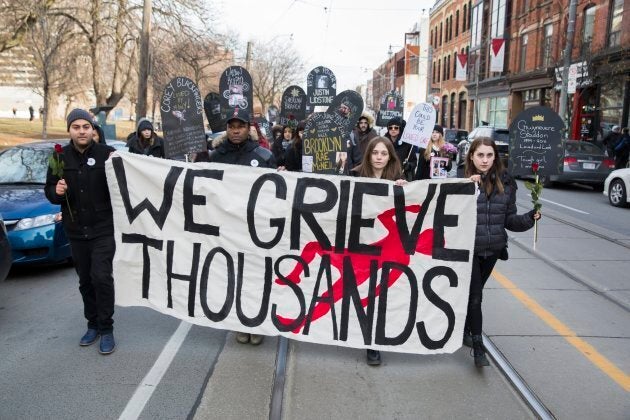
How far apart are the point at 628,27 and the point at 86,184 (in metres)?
23.7

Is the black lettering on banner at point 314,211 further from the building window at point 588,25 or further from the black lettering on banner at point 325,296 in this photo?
the building window at point 588,25

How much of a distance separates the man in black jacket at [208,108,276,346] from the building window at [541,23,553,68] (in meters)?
27.4

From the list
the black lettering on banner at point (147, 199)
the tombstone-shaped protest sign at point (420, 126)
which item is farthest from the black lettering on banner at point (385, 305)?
the tombstone-shaped protest sign at point (420, 126)

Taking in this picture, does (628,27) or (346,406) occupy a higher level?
(628,27)

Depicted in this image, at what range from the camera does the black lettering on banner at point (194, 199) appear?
14.4 feet

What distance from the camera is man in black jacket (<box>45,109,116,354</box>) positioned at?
4348 millimetres

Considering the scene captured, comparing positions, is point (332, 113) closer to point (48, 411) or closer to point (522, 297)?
point (522, 297)

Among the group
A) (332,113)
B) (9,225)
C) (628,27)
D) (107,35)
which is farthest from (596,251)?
(107,35)

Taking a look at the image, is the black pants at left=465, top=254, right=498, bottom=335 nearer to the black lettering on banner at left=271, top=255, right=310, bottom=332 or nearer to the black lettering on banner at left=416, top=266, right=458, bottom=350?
the black lettering on banner at left=416, top=266, right=458, bottom=350

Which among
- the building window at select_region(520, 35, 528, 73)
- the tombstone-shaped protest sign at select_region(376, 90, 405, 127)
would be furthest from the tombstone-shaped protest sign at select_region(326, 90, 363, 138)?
the building window at select_region(520, 35, 528, 73)

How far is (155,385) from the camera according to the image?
378 centimetres

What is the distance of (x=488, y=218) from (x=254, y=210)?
5.87 feet

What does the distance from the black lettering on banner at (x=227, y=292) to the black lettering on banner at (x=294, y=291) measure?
1.18ft

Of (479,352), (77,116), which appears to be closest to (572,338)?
(479,352)
